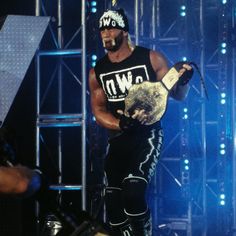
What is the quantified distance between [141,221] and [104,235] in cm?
175

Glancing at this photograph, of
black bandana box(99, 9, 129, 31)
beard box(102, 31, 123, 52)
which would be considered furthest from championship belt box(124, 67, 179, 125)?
black bandana box(99, 9, 129, 31)

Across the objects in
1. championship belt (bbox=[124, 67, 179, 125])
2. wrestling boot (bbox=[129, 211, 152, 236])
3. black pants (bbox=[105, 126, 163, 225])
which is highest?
championship belt (bbox=[124, 67, 179, 125])

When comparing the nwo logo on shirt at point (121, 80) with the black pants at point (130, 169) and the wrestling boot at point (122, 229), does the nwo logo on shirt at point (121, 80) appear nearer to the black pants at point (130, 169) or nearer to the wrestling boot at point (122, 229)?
the black pants at point (130, 169)

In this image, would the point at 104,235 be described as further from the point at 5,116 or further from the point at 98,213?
the point at 5,116

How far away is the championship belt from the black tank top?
0.13 meters

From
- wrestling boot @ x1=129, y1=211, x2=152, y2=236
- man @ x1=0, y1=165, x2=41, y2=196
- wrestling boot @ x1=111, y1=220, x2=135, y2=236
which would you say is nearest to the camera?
man @ x1=0, y1=165, x2=41, y2=196

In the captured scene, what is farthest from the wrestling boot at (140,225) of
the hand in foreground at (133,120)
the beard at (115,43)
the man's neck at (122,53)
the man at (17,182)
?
the man at (17,182)

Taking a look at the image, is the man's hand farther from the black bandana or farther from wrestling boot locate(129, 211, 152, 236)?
wrestling boot locate(129, 211, 152, 236)

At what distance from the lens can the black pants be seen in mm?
5125

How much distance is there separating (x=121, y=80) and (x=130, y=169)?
98cm

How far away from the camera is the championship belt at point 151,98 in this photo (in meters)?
5.43

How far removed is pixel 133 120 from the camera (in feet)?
17.8

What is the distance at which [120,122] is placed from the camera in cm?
547

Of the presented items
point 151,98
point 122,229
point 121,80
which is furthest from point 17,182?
point 121,80
